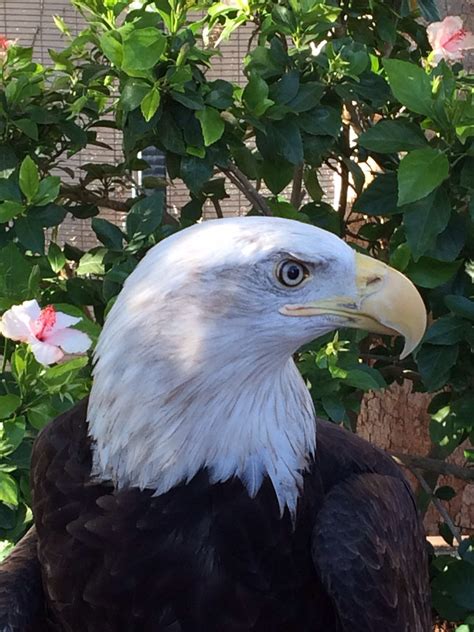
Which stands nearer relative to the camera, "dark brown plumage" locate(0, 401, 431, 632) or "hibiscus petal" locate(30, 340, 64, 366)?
"dark brown plumage" locate(0, 401, 431, 632)

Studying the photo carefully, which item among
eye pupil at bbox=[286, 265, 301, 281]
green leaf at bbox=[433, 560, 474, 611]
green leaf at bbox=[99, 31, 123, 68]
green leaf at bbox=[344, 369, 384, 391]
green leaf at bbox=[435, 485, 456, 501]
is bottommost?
green leaf at bbox=[435, 485, 456, 501]

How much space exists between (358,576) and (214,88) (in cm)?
110

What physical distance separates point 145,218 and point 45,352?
53 cm

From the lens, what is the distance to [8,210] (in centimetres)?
212

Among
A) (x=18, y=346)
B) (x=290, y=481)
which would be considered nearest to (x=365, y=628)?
(x=290, y=481)

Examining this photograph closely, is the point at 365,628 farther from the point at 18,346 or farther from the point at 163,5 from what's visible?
the point at 163,5

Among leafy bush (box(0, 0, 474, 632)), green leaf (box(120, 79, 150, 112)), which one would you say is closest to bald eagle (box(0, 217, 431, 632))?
leafy bush (box(0, 0, 474, 632))

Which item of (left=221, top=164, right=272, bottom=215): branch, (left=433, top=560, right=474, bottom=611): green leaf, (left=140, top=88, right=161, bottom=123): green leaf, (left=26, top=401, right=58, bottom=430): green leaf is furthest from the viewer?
(left=221, top=164, right=272, bottom=215): branch

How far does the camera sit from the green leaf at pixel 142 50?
2.01 meters

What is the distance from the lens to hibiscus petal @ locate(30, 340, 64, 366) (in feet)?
5.95

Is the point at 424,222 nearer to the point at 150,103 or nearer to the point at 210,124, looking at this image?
the point at 210,124

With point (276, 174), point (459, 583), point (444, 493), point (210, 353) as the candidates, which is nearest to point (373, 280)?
point (210, 353)

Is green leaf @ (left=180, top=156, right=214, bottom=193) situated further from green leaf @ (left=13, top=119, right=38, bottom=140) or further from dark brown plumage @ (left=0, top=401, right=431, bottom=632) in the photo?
dark brown plumage @ (left=0, top=401, right=431, bottom=632)

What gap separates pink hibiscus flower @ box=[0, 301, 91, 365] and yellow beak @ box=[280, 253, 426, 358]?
0.55 m
